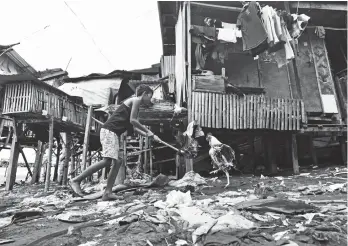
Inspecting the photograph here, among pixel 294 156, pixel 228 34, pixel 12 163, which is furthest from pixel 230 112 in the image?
pixel 12 163

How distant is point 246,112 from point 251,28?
243 centimetres

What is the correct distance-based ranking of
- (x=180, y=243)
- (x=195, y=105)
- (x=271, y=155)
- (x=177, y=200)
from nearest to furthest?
(x=180, y=243)
(x=177, y=200)
(x=195, y=105)
(x=271, y=155)

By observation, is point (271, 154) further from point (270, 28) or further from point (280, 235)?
point (280, 235)

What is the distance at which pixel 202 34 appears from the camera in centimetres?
795

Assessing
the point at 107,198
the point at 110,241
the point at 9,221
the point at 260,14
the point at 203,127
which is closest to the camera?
the point at 110,241

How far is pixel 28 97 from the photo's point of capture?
Result: 29.8 feet

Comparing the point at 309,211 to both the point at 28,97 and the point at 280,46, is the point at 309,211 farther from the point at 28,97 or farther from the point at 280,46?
the point at 28,97

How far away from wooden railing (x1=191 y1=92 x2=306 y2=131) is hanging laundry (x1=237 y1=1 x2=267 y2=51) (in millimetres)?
1582

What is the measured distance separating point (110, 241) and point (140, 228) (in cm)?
35

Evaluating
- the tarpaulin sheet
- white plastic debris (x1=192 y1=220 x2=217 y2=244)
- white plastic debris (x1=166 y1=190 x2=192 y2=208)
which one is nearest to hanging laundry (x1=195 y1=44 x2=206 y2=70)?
white plastic debris (x1=166 y1=190 x2=192 y2=208)

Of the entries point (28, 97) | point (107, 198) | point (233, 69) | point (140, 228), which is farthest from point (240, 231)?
point (28, 97)

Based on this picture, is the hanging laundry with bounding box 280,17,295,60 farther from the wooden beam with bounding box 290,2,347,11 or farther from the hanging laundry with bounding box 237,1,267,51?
the wooden beam with bounding box 290,2,347,11

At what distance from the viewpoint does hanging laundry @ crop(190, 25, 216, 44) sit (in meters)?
7.91

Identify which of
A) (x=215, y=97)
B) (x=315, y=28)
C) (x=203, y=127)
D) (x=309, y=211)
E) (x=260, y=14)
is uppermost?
(x=315, y=28)
